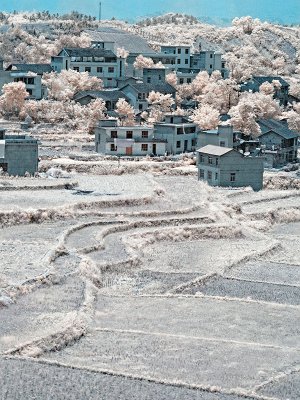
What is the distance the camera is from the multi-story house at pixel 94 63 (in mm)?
66688

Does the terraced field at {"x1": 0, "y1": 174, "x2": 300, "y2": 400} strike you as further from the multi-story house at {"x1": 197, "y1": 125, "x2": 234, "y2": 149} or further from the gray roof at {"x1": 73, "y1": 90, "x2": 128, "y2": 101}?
the gray roof at {"x1": 73, "y1": 90, "x2": 128, "y2": 101}

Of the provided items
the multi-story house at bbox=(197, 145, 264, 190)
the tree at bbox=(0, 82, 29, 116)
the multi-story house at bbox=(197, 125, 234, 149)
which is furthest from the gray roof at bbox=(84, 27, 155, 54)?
the multi-story house at bbox=(197, 145, 264, 190)

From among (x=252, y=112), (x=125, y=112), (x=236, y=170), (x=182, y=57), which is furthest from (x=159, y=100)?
(x=236, y=170)

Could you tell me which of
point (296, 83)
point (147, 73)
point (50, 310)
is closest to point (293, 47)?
point (296, 83)

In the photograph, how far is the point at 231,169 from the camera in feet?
132

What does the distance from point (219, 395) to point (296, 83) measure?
5856 cm

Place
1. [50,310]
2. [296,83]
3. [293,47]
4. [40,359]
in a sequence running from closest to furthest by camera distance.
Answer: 1. [40,359]
2. [50,310]
3. [296,83]
4. [293,47]

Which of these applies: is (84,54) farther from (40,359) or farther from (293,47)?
(40,359)

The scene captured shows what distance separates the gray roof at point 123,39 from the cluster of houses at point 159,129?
2529 mm

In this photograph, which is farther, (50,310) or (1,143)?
(1,143)

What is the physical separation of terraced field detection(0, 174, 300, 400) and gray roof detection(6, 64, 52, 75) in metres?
27.4

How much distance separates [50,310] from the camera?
19.8 meters

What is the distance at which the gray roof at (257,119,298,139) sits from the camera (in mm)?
48188

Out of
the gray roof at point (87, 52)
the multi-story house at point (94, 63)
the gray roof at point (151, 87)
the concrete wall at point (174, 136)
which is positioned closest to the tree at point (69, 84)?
the gray roof at point (151, 87)
